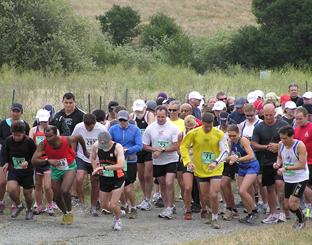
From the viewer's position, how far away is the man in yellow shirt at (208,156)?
11.6 m

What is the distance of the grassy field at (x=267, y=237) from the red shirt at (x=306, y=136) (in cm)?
141

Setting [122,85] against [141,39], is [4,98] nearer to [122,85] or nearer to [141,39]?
[122,85]

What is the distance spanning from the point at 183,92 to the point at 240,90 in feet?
11.2

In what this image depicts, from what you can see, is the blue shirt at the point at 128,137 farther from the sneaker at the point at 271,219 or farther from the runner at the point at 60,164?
the sneaker at the point at 271,219

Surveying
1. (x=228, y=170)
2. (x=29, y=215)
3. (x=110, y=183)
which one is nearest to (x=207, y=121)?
(x=228, y=170)

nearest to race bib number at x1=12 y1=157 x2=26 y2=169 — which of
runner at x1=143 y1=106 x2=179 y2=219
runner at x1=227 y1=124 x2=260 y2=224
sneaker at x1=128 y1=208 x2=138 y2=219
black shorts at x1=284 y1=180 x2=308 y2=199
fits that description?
sneaker at x1=128 y1=208 x2=138 y2=219

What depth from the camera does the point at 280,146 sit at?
11344 millimetres

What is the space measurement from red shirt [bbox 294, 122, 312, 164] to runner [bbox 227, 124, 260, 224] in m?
0.85

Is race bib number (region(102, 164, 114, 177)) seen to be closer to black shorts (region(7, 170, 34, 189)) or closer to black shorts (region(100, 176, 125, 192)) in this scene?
black shorts (region(100, 176, 125, 192))

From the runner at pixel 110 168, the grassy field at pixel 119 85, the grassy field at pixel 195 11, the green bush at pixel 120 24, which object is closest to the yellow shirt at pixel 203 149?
the runner at pixel 110 168

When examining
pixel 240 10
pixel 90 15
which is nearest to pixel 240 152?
pixel 90 15

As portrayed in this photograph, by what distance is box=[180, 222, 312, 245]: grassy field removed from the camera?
390 inches

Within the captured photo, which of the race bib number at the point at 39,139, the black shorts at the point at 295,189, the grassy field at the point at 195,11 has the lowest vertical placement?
the black shorts at the point at 295,189

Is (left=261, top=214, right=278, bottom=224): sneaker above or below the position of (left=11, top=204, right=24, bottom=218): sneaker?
below
